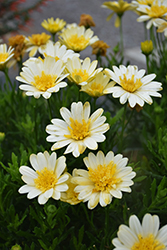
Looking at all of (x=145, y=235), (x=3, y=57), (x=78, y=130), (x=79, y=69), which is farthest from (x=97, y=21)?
(x=145, y=235)

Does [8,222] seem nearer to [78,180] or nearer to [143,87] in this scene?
[78,180]

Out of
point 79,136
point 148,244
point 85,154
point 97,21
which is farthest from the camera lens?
point 97,21

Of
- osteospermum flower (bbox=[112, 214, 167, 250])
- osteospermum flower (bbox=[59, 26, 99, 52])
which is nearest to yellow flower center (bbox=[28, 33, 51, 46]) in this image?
osteospermum flower (bbox=[59, 26, 99, 52])

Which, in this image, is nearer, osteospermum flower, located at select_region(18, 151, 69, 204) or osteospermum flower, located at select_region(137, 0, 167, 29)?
osteospermum flower, located at select_region(18, 151, 69, 204)

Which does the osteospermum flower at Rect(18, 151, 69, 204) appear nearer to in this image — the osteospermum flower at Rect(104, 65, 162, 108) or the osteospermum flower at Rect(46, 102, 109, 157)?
the osteospermum flower at Rect(46, 102, 109, 157)

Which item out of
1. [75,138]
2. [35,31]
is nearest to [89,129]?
[75,138]

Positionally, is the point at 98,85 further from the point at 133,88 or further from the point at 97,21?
the point at 97,21

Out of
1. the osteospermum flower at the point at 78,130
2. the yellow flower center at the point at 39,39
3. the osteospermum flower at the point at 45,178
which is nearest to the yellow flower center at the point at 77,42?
the yellow flower center at the point at 39,39

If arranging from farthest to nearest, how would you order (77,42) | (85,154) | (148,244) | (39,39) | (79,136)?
(39,39), (77,42), (85,154), (79,136), (148,244)
